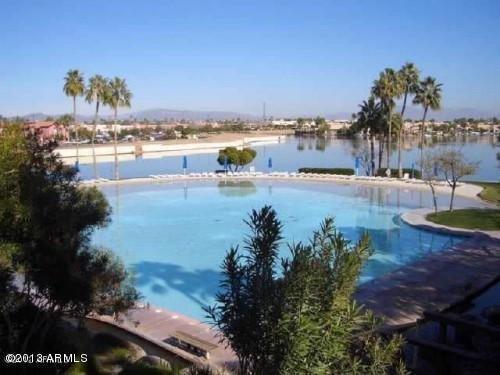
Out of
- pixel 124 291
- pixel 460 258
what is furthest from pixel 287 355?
pixel 460 258

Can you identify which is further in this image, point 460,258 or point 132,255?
point 132,255

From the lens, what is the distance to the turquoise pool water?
1609 centimetres

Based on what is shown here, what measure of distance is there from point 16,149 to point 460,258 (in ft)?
46.4

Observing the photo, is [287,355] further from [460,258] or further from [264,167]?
[264,167]

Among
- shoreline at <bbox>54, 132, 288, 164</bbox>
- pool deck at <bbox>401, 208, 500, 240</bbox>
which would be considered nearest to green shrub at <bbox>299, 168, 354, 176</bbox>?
pool deck at <bbox>401, 208, 500, 240</bbox>

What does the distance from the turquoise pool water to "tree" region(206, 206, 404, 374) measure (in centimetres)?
699

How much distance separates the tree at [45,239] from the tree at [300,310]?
3.07 metres

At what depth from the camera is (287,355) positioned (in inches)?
153

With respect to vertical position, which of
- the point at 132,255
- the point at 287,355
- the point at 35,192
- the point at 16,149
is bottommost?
the point at 132,255

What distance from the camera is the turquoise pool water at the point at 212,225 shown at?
52.8 feet

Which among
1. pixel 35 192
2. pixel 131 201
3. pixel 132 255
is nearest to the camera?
pixel 35 192

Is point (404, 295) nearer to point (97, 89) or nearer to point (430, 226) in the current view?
point (430, 226)

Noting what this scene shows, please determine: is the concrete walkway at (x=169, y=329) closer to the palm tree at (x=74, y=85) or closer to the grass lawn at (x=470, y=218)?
the grass lawn at (x=470, y=218)

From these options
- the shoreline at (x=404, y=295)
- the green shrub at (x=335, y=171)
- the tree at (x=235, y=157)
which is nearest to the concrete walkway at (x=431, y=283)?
the shoreline at (x=404, y=295)
